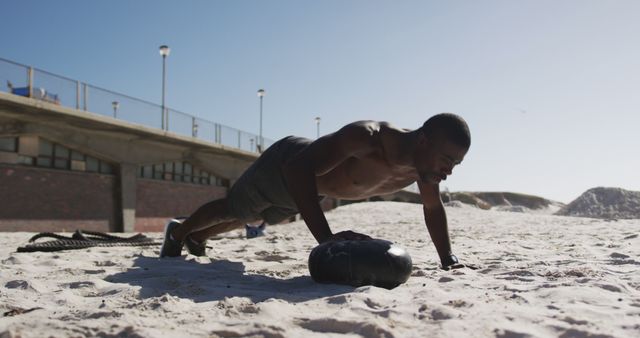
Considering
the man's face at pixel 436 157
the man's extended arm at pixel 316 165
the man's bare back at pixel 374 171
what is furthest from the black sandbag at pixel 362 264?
the man's bare back at pixel 374 171

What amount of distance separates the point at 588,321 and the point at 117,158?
1622 cm

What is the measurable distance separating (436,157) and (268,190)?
1436mm

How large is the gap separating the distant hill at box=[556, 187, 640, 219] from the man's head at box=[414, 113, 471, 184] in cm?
1770

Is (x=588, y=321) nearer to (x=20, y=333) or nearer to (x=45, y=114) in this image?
(x=20, y=333)

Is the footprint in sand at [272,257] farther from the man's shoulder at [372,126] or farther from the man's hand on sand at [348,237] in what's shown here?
the man's shoulder at [372,126]

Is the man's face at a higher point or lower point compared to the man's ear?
lower

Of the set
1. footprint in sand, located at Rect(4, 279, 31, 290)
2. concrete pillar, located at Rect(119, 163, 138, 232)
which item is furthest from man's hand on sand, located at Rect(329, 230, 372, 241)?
concrete pillar, located at Rect(119, 163, 138, 232)

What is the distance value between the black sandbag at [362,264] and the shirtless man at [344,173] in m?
0.15

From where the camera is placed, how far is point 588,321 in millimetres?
1984

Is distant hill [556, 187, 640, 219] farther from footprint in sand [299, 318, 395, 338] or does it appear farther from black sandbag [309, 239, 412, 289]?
footprint in sand [299, 318, 395, 338]

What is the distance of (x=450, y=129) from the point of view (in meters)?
3.10

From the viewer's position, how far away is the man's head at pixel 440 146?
310 cm

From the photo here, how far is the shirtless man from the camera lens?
3170mm

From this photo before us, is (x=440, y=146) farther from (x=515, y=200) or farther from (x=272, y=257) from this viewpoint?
(x=515, y=200)
